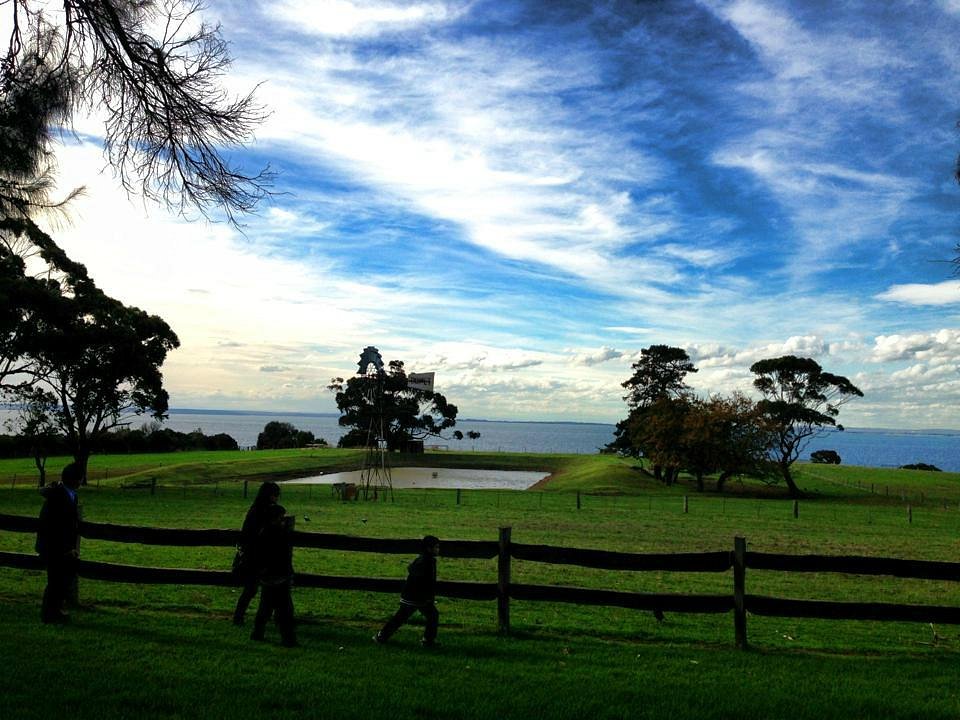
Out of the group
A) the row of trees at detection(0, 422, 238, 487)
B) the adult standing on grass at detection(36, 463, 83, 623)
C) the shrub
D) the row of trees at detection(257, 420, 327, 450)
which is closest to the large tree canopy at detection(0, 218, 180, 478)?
the row of trees at detection(0, 422, 238, 487)

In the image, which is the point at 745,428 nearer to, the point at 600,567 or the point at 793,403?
the point at 793,403

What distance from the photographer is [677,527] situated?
29172 millimetres

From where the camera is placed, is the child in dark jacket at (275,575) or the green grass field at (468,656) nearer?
the green grass field at (468,656)

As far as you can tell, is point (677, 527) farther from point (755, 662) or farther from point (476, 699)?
point (476, 699)

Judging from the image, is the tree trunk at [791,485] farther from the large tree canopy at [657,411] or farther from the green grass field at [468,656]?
the green grass field at [468,656]

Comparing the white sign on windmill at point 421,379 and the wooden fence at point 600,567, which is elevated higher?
the white sign on windmill at point 421,379

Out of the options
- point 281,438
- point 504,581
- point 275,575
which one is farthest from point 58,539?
point 281,438

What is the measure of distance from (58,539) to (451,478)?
60.4 m

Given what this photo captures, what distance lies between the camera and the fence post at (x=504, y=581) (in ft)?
30.7

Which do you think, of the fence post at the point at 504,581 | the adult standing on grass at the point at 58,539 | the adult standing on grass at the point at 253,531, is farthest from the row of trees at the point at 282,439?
the adult standing on grass at the point at 253,531

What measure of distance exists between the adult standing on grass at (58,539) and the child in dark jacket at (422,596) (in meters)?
3.94

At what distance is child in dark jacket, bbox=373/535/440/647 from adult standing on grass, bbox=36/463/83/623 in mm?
3937

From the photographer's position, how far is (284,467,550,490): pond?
59878 mm

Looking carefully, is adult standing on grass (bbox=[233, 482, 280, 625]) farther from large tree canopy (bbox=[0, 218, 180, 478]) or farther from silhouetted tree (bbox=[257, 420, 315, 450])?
silhouetted tree (bbox=[257, 420, 315, 450])
